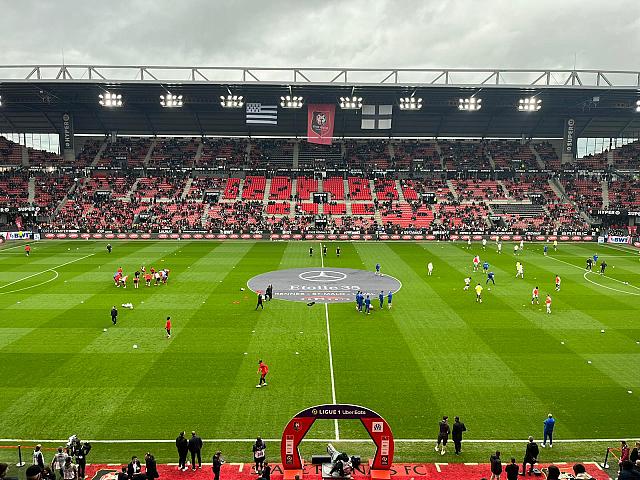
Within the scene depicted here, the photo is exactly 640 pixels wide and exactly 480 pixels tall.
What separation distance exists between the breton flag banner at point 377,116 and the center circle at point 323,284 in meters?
36.4

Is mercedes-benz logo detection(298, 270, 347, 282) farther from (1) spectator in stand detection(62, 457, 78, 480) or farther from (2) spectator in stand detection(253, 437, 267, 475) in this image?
(1) spectator in stand detection(62, 457, 78, 480)

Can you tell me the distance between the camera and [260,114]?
72.8 m

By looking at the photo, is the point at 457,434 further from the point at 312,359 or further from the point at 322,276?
the point at 322,276

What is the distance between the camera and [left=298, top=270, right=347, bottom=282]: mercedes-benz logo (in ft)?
127

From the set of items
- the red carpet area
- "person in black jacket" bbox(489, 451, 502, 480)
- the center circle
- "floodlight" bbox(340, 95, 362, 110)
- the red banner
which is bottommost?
the red carpet area

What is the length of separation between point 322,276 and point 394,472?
26.5m

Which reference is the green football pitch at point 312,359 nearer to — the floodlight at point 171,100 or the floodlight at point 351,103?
the floodlight at point 171,100

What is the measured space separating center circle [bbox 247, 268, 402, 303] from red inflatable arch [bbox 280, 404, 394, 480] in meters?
19.3

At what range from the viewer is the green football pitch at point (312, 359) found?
16609 millimetres

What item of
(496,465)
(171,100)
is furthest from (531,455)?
(171,100)

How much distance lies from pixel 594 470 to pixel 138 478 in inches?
482

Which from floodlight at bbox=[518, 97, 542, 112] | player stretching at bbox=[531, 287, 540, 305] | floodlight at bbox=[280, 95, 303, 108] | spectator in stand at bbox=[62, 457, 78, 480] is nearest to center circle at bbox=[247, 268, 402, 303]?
player stretching at bbox=[531, 287, 540, 305]

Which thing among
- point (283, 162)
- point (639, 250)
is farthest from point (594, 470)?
point (283, 162)

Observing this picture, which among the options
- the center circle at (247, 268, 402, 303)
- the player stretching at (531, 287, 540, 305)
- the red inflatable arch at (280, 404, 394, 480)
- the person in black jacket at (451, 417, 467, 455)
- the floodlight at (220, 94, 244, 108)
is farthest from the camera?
the floodlight at (220, 94, 244, 108)
